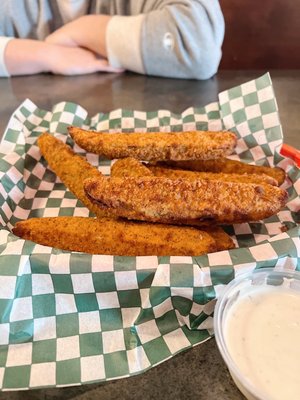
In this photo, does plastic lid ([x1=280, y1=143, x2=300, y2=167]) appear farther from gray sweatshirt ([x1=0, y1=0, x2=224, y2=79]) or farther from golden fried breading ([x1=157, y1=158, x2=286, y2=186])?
gray sweatshirt ([x1=0, y1=0, x2=224, y2=79])

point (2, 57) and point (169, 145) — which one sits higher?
point (169, 145)

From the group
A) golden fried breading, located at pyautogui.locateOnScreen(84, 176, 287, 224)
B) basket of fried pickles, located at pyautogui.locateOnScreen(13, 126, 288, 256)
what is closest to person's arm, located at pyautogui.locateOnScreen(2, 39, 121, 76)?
basket of fried pickles, located at pyautogui.locateOnScreen(13, 126, 288, 256)

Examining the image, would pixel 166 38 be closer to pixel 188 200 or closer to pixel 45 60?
pixel 45 60

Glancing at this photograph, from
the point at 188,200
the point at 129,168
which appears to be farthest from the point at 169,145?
the point at 188,200

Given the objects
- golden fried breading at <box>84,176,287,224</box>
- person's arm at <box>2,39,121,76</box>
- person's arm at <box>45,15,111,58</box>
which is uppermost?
golden fried breading at <box>84,176,287,224</box>

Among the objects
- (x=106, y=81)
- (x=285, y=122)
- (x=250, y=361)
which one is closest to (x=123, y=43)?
(x=106, y=81)

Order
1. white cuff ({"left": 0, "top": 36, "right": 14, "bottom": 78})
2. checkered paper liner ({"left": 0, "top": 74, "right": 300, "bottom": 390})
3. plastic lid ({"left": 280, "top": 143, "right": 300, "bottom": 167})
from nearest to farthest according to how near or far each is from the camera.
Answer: checkered paper liner ({"left": 0, "top": 74, "right": 300, "bottom": 390}) → plastic lid ({"left": 280, "top": 143, "right": 300, "bottom": 167}) → white cuff ({"left": 0, "top": 36, "right": 14, "bottom": 78})

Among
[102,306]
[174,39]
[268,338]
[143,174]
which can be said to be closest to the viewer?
[268,338]
